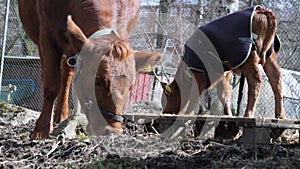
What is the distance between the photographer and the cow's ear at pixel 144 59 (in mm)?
4594

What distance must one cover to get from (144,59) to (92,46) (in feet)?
1.83

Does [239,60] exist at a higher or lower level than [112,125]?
higher

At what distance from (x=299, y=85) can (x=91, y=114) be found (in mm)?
6714

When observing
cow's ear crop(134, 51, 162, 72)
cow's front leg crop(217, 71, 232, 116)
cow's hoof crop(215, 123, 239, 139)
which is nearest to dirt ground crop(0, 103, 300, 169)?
cow's ear crop(134, 51, 162, 72)

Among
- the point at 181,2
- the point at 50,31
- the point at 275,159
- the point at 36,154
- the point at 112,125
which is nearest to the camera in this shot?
the point at 275,159

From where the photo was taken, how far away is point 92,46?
436 centimetres

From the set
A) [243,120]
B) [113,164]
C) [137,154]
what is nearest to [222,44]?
[243,120]

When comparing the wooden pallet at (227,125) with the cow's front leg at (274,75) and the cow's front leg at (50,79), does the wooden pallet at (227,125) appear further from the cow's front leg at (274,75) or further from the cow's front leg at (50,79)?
the cow's front leg at (50,79)

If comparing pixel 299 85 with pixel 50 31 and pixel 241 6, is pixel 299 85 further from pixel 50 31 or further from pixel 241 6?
pixel 50 31

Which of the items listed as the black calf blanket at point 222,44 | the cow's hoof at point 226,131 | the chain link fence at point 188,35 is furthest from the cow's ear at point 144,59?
the chain link fence at point 188,35

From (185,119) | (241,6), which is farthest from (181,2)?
(185,119)

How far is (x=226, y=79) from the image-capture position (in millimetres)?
7395

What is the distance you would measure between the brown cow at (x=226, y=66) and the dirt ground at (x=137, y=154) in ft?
6.91

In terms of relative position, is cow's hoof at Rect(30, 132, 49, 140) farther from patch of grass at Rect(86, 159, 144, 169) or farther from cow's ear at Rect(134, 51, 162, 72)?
patch of grass at Rect(86, 159, 144, 169)
